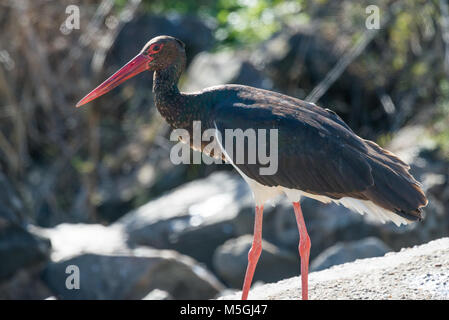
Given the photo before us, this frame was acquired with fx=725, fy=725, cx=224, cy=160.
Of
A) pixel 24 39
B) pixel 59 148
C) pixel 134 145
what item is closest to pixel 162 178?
pixel 134 145

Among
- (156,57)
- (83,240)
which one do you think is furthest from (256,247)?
(83,240)

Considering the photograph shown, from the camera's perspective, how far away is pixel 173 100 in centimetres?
624

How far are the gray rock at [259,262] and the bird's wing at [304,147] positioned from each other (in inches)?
117

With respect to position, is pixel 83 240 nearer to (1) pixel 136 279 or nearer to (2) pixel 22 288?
(2) pixel 22 288

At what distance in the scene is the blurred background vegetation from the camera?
1227cm

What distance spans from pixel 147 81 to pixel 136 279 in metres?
6.75

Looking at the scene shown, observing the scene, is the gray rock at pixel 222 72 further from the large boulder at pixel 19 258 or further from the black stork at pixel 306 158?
the black stork at pixel 306 158

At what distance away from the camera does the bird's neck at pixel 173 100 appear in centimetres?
616

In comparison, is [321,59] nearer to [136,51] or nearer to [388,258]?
[136,51]

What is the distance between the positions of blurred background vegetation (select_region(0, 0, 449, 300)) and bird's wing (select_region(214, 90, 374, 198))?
5675 mm
